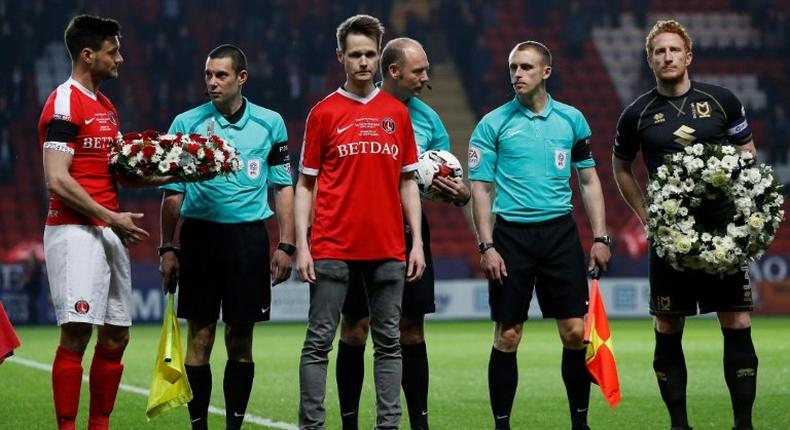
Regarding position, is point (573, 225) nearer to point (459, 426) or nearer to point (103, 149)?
point (459, 426)

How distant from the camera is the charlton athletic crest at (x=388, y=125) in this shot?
21.0 ft

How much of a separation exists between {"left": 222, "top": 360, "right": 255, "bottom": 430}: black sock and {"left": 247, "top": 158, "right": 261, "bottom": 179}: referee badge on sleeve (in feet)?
3.30

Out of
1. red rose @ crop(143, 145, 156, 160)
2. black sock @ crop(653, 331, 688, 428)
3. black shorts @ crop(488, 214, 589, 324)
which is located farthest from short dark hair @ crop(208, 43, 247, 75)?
black sock @ crop(653, 331, 688, 428)

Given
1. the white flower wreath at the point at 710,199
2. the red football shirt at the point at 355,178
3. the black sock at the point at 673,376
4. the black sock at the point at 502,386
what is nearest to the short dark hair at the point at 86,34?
the red football shirt at the point at 355,178

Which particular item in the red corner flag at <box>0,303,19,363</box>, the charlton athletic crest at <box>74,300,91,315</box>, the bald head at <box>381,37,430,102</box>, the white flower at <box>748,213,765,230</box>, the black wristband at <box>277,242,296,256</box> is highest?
the bald head at <box>381,37,430,102</box>

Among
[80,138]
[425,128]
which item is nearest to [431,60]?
[425,128]

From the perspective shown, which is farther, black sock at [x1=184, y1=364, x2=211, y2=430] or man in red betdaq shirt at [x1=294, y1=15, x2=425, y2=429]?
black sock at [x1=184, y1=364, x2=211, y2=430]

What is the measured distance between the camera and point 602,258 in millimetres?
7234

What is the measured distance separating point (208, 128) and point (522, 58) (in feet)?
5.74

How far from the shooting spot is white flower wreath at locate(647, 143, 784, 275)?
679 cm

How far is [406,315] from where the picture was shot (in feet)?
24.2

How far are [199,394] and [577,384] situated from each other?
2.06 meters

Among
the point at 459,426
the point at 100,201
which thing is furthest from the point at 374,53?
the point at 459,426

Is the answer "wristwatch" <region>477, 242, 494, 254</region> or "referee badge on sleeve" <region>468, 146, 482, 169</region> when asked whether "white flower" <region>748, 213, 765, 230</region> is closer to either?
"wristwatch" <region>477, 242, 494, 254</region>
